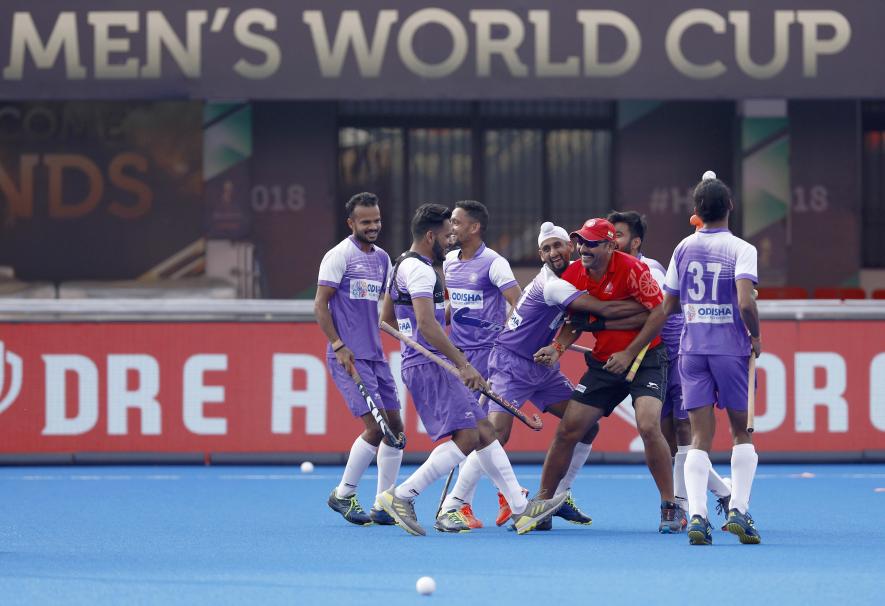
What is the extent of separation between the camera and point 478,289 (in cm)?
1037

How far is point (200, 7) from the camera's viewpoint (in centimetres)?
1866

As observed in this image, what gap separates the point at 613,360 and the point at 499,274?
1169 mm

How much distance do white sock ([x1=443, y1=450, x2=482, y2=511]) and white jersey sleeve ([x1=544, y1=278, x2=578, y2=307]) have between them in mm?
1091

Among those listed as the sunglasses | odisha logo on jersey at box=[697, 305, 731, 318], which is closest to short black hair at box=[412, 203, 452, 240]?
the sunglasses

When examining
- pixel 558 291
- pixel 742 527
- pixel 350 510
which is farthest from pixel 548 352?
pixel 350 510

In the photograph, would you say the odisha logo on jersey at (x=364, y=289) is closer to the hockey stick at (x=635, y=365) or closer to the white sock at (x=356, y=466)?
the white sock at (x=356, y=466)

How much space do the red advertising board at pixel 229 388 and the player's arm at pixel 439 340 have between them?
5.02m

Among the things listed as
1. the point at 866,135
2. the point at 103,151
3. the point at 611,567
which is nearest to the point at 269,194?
the point at 103,151

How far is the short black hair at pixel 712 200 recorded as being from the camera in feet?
29.3

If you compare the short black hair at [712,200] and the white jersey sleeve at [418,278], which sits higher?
the short black hair at [712,200]

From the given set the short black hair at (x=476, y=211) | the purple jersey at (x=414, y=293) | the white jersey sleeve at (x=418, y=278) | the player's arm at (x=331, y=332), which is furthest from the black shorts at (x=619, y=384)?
the player's arm at (x=331, y=332)

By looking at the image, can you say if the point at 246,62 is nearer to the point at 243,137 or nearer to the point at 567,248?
the point at 243,137

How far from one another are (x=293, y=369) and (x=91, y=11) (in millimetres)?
6294

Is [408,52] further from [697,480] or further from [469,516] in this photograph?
[697,480]
